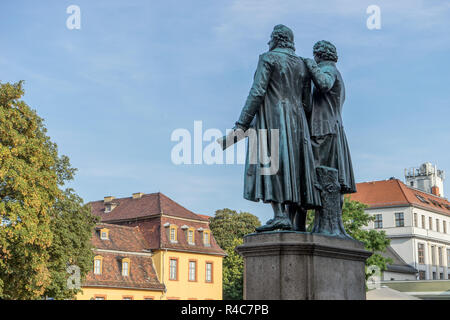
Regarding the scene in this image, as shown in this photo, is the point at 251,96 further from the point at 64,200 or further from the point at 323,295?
the point at 64,200

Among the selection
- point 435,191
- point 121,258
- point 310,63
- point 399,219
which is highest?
point 435,191

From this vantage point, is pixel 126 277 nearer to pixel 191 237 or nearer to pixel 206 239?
pixel 191 237

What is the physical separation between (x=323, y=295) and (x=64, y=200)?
24434 millimetres

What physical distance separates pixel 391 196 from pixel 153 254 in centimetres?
3473

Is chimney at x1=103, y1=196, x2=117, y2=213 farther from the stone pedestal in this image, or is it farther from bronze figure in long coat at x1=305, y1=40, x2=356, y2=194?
the stone pedestal

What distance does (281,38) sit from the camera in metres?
8.46

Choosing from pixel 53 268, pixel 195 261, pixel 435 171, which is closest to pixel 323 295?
pixel 53 268

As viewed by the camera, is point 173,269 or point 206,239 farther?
point 206,239

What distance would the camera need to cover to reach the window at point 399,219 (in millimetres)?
75625

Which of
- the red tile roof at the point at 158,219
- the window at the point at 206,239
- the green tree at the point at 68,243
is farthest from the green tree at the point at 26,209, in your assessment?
the window at the point at 206,239

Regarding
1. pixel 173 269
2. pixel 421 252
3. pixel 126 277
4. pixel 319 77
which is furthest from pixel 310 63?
pixel 421 252

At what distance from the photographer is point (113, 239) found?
51750mm
